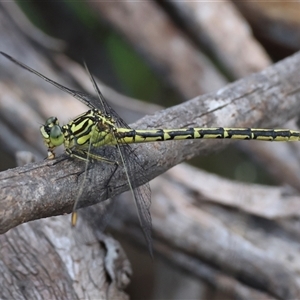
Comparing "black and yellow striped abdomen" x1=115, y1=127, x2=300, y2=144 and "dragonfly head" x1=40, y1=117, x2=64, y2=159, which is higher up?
"black and yellow striped abdomen" x1=115, y1=127, x2=300, y2=144

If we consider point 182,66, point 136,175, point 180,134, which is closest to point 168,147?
point 180,134

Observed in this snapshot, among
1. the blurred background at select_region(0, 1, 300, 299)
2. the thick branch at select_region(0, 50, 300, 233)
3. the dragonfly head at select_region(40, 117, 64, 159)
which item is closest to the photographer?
the thick branch at select_region(0, 50, 300, 233)

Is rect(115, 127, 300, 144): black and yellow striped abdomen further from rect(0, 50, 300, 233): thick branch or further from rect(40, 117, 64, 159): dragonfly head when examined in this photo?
rect(40, 117, 64, 159): dragonfly head

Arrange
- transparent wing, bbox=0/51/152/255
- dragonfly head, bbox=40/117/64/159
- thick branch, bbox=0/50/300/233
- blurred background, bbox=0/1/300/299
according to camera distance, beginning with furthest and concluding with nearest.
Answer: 1. blurred background, bbox=0/1/300/299
2. dragonfly head, bbox=40/117/64/159
3. transparent wing, bbox=0/51/152/255
4. thick branch, bbox=0/50/300/233

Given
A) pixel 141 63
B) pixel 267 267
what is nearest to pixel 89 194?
pixel 267 267

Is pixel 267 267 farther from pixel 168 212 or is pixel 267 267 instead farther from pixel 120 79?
pixel 120 79

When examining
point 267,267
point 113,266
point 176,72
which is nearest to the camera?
point 113,266

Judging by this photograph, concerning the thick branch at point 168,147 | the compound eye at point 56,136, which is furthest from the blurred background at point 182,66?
the compound eye at point 56,136

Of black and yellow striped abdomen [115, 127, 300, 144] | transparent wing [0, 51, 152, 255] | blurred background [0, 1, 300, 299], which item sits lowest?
transparent wing [0, 51, 152, 255]

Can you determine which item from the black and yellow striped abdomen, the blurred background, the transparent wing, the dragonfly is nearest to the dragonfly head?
the dragonfly
